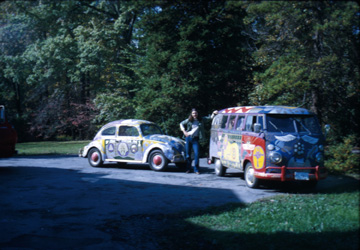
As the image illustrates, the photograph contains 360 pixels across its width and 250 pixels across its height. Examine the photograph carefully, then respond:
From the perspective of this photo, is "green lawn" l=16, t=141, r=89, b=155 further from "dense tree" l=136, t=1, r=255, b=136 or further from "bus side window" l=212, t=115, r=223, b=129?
"bus side window" l=212, t=115, r=223, b=129

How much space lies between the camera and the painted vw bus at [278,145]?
8.93 meters

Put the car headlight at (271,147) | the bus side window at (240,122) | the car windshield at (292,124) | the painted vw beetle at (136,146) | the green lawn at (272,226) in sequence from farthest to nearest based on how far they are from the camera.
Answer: the painted vw beetle at (136,146) < the bus side window at (240,122) < the car windshield at (292,124) < the car headlight at (271,147) < the green lawn at (272,226)

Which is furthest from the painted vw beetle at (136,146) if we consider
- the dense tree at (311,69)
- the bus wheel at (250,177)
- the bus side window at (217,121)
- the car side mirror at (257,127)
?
the dense tree at (311,69)

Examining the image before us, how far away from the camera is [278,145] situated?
354 inches

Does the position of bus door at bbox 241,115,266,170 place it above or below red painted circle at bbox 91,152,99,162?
above

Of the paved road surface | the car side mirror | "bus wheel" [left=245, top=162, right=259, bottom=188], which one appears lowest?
the paved road surface

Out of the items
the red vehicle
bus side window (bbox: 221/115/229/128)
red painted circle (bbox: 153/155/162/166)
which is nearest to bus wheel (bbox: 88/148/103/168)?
red painted circle (bbox: 153/155/162/166)

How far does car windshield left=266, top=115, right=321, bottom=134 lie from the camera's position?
30.6 ft

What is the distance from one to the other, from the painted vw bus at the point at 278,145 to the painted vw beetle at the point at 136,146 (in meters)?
3.20

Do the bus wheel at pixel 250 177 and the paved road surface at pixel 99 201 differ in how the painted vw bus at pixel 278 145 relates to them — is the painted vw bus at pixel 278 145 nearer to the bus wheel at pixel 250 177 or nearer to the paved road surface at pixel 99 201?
the bus wheel at pixel 250 177

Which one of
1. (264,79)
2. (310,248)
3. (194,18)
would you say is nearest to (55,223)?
(310,248)

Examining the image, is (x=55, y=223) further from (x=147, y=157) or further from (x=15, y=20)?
(x=15, y=20)

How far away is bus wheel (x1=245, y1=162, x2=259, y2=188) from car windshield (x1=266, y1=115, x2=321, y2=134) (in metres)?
1.18

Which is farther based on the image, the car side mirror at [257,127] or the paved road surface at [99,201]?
the car side mirror at [257,127]
